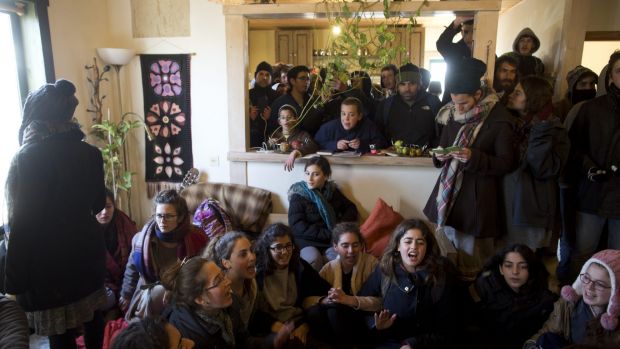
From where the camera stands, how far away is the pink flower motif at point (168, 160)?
3561mm

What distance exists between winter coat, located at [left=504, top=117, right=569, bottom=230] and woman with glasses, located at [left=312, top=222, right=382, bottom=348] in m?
0.82

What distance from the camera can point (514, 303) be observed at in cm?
189

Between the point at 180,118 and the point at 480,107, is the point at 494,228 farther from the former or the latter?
the point at 180,118

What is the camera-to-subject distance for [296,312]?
6.63 ft

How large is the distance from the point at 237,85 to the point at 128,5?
1259mm

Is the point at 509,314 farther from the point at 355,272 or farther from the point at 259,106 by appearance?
the point at 259,106

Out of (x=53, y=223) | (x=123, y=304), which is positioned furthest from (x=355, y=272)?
(x=53, y=223)

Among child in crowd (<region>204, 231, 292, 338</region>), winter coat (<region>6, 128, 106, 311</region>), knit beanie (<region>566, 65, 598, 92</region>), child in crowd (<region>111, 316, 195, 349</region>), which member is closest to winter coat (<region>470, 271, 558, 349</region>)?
child in crowd (<region>204, 231, 292, 338</region>)

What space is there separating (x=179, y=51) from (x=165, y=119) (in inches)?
22.0

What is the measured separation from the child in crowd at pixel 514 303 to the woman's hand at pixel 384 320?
352 mm

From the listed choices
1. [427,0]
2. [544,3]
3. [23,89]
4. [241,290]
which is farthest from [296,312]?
[544,3]

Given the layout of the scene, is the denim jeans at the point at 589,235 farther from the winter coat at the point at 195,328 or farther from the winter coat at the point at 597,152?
the winter coat at the point at 195,328

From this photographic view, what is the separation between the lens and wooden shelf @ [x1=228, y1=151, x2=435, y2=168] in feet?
9.03

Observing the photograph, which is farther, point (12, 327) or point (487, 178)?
point (487, 178)
